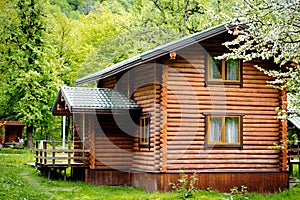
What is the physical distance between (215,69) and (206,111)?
1.60 metres

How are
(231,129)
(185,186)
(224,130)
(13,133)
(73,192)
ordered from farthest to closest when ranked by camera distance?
(13,133) < (231,129) < (224,130) < (73,192) < (185,186)

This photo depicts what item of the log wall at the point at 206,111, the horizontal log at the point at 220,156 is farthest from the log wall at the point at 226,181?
the horizontal log at the point at 220,156

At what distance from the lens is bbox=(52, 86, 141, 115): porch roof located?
19.0 metres

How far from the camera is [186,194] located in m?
16.7

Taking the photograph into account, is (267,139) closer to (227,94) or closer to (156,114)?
(227,94)

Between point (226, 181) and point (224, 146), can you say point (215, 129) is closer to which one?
point (224, 146)

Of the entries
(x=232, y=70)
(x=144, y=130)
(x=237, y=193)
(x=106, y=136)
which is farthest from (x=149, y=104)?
(x=237, y=193)

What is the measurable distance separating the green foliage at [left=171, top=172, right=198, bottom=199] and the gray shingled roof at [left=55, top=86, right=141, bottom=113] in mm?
3397

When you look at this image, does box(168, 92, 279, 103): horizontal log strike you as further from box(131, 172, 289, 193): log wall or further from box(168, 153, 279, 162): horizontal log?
box(131, 172, 289, 193): log wall

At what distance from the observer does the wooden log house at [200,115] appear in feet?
58.7

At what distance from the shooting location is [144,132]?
63.9ft

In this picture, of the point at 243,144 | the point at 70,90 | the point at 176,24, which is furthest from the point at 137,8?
the point at 243,144

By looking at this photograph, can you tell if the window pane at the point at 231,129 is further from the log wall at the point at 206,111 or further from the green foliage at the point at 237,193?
the green foliage at the point at 237,193

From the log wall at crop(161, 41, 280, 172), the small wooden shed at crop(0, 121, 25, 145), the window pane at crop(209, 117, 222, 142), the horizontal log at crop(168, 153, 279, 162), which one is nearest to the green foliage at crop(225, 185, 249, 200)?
the log wall at crop(161, 41, 280, 172)
